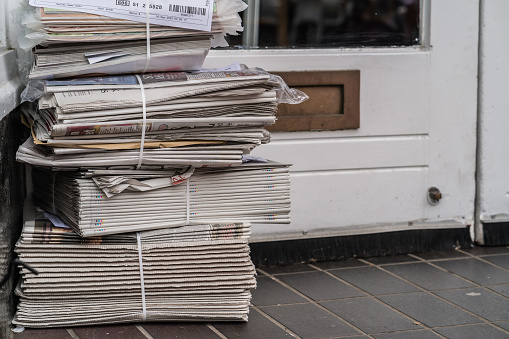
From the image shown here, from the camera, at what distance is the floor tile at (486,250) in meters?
3.86

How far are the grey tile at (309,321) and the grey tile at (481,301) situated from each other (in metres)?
0.59

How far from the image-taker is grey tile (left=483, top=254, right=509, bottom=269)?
3.66 meters

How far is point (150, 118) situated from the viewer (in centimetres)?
241

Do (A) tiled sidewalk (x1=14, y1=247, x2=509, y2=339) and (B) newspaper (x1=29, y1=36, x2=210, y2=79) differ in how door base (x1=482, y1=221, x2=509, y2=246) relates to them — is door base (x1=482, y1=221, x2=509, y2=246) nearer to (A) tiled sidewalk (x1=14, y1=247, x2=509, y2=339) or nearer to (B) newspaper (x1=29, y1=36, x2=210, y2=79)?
(A) tiled sidewalk (x1=14, y1=247, x2=509, y2=339)

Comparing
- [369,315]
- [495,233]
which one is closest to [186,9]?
Answer: [369,315]

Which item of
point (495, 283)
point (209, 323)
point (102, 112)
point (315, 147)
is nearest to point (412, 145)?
point (315, 147)

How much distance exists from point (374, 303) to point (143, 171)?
3.88 feet

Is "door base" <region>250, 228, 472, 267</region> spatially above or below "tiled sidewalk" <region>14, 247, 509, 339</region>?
above

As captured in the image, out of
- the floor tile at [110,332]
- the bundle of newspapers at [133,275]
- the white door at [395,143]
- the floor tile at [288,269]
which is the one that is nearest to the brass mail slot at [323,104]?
the white door at [395,143]

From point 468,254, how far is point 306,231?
892mm

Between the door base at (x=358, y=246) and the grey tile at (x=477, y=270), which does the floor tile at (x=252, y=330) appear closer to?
the door base at (x=358, y=246)

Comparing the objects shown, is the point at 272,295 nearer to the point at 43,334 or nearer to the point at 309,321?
the point at 309,321

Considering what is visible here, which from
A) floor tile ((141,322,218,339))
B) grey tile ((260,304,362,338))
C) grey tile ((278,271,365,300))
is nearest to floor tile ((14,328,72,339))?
floor tile ((141,322,218,339))

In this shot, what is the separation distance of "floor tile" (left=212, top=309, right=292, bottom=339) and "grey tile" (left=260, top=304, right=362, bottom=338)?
0.20ft
